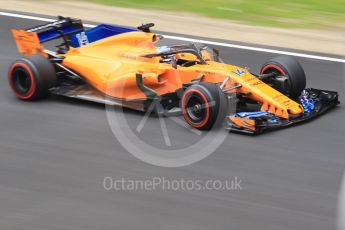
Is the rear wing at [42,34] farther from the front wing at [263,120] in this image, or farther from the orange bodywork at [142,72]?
the front wing at [263,120]

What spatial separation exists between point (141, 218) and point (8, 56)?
5.59 m

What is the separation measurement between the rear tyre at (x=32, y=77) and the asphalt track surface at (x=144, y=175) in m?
0.15

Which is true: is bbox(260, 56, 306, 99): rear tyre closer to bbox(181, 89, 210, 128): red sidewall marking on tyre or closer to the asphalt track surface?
the asphalt track surface

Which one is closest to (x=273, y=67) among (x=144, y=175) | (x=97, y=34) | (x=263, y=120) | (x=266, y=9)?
(x=263, y=120)

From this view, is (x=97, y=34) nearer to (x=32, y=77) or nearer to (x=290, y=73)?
(x=32, y=77)

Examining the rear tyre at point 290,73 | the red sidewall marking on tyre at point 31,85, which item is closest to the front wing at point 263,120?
the rear tyre at point 290,73

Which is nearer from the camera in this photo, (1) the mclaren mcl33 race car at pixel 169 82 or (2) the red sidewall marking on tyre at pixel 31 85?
(1) the mclaren mcl33 race car at pixel 169 82

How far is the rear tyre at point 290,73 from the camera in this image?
8977 millimetres

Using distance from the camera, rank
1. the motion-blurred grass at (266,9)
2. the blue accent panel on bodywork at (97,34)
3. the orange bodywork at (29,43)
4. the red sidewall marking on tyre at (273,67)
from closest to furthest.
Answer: the red sidewall marking on tyre at (273,67) → the orange bodywork at (29,43) → the blue accent panel on bodywork at (97,34) → the motion-blurred grass at (266,9)

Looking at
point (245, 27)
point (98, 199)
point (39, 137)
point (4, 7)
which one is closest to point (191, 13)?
point (245, 27)

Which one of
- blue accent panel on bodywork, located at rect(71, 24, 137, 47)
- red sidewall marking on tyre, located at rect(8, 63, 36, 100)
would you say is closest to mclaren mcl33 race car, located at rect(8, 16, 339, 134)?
red sidewall marking on tyre, located at rect(8, 63, 36, 100)

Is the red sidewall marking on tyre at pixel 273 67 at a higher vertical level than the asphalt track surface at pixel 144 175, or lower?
higher

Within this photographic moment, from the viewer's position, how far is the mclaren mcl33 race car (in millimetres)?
8313

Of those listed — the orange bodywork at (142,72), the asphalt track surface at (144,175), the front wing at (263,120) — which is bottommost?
Answer: the asphalt track surface at (144,175)
